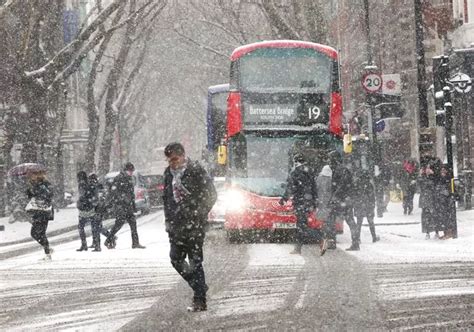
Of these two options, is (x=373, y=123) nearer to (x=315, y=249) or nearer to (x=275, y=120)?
(x=275, y=120)

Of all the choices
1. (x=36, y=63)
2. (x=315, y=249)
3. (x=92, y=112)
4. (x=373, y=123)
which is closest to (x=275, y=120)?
(x=315, y=249)

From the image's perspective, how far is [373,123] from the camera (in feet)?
87.1

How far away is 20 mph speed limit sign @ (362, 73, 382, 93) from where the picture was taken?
2579 centimetres

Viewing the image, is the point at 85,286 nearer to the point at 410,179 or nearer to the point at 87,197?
the point at 87,197

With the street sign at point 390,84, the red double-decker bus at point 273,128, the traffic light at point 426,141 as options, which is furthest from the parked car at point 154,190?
the traffic light at point 426,141

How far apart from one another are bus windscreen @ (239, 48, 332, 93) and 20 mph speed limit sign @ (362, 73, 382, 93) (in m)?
4.54

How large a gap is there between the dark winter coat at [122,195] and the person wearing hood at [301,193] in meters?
3.38

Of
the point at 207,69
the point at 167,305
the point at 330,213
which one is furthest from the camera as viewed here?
the point at 207,69

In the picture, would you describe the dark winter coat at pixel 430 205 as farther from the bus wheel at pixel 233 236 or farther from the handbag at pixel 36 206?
the handbag at pixel 36 206

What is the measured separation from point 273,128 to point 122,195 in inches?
133

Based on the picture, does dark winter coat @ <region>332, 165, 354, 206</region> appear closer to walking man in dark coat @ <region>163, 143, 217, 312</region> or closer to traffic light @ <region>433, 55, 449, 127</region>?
traffic light @ <region>433, 55, 449, 127</region>

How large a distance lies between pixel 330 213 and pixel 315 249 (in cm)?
114

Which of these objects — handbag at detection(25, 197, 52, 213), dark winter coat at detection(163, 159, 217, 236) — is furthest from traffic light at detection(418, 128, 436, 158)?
dark winter coat at detection(163, 159, 217, 236)

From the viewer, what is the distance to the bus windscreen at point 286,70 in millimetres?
20828
